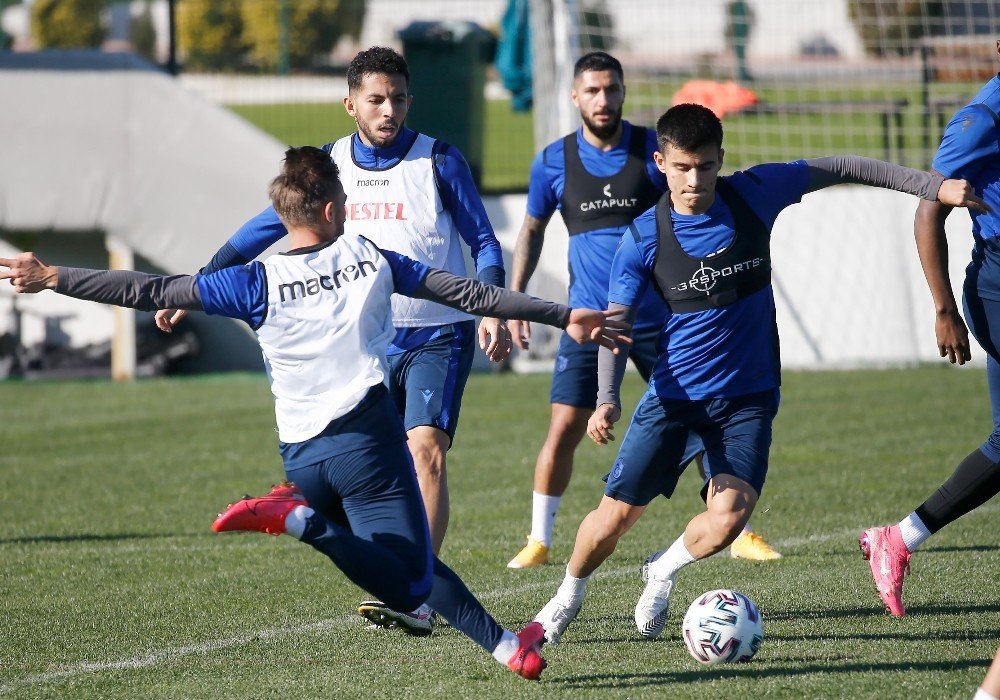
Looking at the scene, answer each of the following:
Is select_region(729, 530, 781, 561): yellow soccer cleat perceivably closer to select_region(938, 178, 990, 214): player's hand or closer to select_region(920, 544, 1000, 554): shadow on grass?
select_region(920, 544, 1000, 554): shadow on grass

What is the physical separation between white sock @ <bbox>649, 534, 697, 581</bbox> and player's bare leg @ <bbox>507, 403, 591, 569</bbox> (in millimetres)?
1573

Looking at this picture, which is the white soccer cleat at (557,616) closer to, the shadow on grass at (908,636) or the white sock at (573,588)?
the white sock at (573,588)

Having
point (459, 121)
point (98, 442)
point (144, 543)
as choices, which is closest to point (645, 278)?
point (144, 543)

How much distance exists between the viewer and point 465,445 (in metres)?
10.5

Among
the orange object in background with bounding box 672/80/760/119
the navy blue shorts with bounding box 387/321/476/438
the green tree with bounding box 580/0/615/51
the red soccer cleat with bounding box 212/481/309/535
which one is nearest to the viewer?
the red soccer cleat with bounding box 212/481/309/535

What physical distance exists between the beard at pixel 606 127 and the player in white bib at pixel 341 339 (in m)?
2.49

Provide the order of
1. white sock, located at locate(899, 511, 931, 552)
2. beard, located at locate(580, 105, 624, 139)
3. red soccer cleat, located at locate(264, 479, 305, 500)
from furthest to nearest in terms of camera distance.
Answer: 1. beard, located at locate(580, 105, 624, 139)
2. white sock, located at locate(899, 511, 931, 552)
3. red soccer cleat, located at locate(264, 479, 305, 500)

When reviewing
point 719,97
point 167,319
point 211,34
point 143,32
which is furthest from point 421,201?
point 143,32

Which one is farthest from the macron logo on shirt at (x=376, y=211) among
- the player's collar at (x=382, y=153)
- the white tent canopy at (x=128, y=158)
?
the white tent canopy at (x=128, y=158)

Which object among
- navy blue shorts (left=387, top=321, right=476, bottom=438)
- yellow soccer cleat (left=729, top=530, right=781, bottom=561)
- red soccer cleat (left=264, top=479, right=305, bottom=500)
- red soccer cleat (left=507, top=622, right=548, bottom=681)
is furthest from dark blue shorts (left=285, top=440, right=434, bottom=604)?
yellow soccer cleat (left=729, top=530, right=781, bottom=561)

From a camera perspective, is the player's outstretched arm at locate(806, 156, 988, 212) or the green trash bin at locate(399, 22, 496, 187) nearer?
the player's outstretched arm at locate(806, 156, 988, 212)

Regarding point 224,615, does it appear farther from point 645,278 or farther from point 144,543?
point 645,278

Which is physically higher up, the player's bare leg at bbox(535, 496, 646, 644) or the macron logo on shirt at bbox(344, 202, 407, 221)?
the macron logo on shirt at bbox(344, 202, 407, 221)

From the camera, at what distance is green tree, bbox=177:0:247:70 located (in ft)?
61.4
